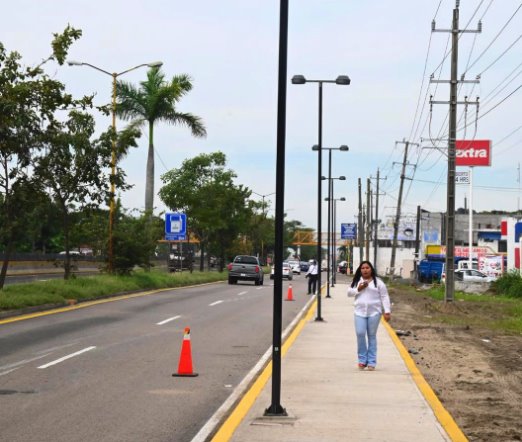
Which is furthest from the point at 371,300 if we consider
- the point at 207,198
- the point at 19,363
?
the point at 207,198

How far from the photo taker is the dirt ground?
358 inches

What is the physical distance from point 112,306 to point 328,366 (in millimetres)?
15191

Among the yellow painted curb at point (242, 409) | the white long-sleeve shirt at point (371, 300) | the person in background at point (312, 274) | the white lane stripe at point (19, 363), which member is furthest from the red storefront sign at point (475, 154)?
the white lane stripe at point (19, 363)

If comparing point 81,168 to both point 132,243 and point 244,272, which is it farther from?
point 244,272

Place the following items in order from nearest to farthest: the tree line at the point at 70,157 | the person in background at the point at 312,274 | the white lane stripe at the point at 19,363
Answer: the white lane stripe at the point at 19,363 < the tree line at the point at 70,157 < the person in background at the point at 312,274

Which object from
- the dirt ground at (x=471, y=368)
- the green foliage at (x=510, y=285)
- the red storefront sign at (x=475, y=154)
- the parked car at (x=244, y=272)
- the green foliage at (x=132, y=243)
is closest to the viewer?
the dirt ground at (x=471, y=368)

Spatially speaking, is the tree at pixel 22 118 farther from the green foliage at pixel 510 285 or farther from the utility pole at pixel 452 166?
the green foliage at pixel 510 285

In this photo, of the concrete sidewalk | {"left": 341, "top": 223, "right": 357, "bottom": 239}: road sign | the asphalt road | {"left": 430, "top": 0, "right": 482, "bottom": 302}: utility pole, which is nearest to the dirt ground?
the concrete sidewalk

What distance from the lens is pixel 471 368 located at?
1385cm

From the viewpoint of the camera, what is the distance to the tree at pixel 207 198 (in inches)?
2384

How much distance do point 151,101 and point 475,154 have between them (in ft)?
174

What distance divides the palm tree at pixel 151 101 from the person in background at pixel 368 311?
29.8 meters

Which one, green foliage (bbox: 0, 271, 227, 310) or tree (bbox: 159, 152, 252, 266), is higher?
tree (bbox: 159, 152, 252, 266)

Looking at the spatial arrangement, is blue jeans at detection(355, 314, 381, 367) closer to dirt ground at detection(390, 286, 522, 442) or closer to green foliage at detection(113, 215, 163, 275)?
dirt ground at detection(390, 286, 522, 442)
